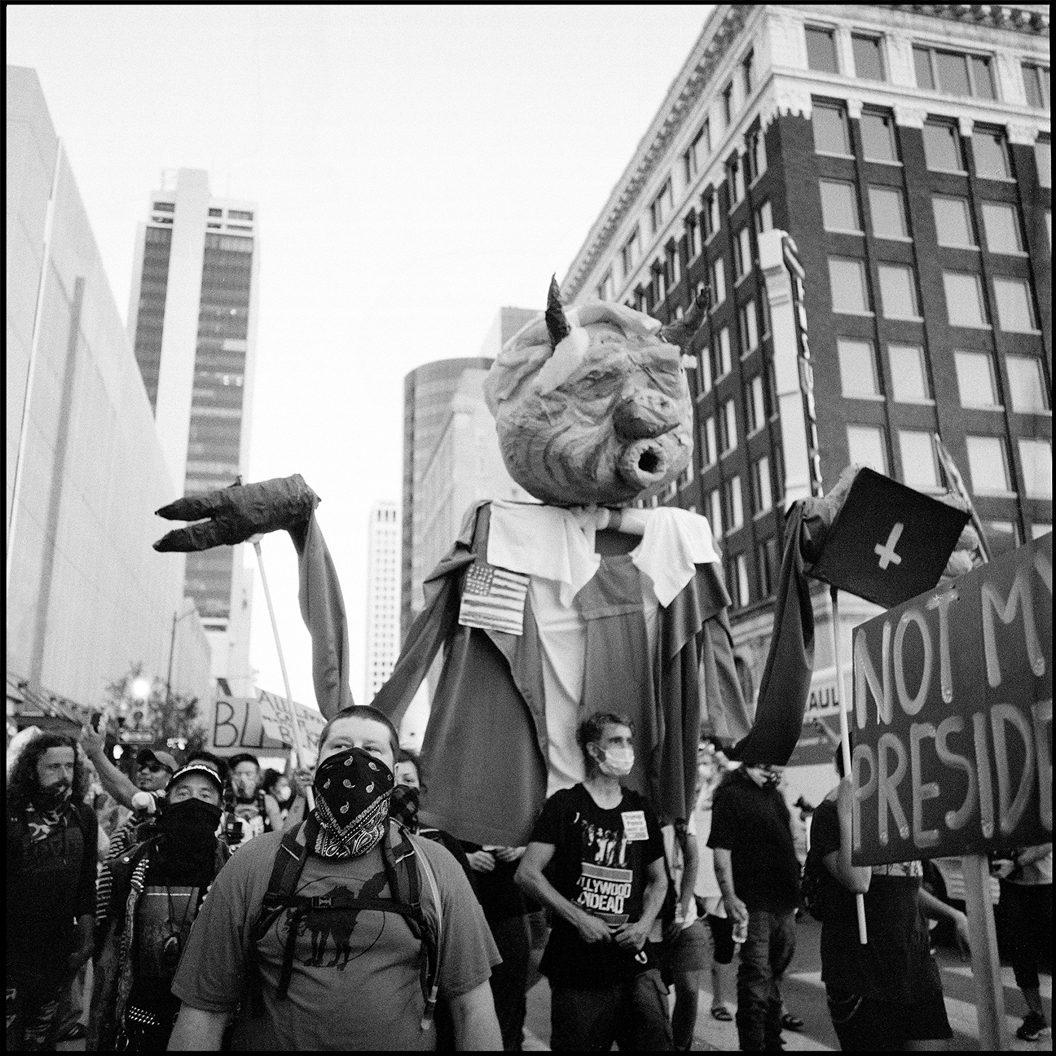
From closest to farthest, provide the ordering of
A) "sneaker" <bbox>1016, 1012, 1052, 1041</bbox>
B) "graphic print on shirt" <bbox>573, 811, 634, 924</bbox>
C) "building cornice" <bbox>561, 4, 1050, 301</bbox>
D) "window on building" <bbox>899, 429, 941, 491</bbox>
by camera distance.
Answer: "graphic print on shirt" <bbox>573, 811, 634, 924</bbox> < "sneaker" <bbox>1016, 1012, 1052, 1041</bbox> < "window on building" <bbox>899, 429, 941, 491</bbox> < "building cornice" <bbox>561, 4, 1050, 301</bbox>

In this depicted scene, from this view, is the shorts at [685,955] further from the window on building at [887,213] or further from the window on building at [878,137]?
the window on building at [878,137]

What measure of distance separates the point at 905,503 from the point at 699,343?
30833mm

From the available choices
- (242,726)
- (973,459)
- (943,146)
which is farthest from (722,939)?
(943,146)

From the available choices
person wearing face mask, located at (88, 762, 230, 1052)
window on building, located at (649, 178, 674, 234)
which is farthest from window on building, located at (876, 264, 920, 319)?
person wearing face mask, located at (88, 762, 230, 1052)

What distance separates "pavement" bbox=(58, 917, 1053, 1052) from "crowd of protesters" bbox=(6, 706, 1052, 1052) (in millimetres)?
A: 196

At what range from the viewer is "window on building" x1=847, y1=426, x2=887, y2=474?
89.9 ft

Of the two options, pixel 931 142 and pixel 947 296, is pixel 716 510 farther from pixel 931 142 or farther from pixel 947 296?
pixel 931 142

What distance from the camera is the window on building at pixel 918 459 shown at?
27844mm

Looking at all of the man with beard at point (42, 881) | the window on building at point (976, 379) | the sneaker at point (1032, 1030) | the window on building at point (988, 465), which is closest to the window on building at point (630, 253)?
the window on building at point (976, 379)

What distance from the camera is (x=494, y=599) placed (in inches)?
209

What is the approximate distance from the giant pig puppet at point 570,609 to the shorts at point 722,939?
8.55ft

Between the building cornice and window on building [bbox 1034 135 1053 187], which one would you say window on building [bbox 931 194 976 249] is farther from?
the building cornice

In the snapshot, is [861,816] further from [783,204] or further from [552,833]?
[783,204]

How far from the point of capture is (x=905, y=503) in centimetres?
451
